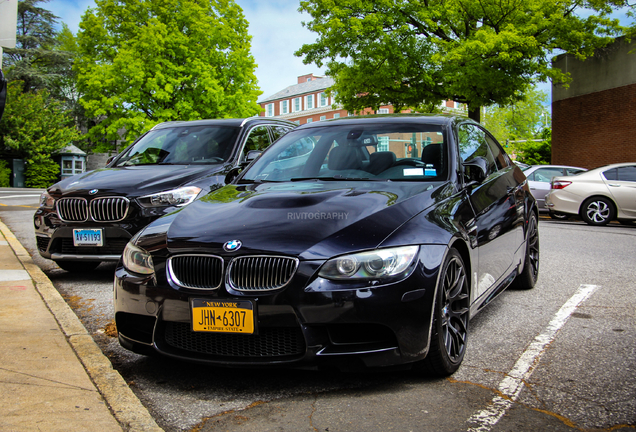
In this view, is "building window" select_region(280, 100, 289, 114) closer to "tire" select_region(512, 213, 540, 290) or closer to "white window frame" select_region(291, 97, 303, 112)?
"white window frame" select_region(291, 97, 303, 112)

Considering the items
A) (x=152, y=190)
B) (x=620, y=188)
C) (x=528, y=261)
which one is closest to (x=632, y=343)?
(x=528, y=261)

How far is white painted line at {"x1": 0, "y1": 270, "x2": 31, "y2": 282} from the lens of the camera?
6262 mm

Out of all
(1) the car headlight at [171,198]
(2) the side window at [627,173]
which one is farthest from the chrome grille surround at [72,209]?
(2) the side window at [627,173]

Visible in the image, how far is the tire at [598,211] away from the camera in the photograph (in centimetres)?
1410

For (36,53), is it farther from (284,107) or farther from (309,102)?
(284,107)

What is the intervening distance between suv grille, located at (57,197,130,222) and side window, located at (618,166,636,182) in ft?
39.9

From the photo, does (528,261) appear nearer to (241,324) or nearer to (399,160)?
(399,160)

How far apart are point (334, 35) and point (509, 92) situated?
7.54 metres

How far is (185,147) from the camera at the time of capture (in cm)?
747

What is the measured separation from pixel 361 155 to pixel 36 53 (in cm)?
5013

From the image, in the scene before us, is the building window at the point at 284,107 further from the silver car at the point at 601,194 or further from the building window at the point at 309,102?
the silver car at the point at 601,194

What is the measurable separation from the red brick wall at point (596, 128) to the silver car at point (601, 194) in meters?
9.56

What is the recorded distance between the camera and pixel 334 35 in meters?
25.4

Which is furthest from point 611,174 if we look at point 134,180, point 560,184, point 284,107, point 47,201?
point 284,107
